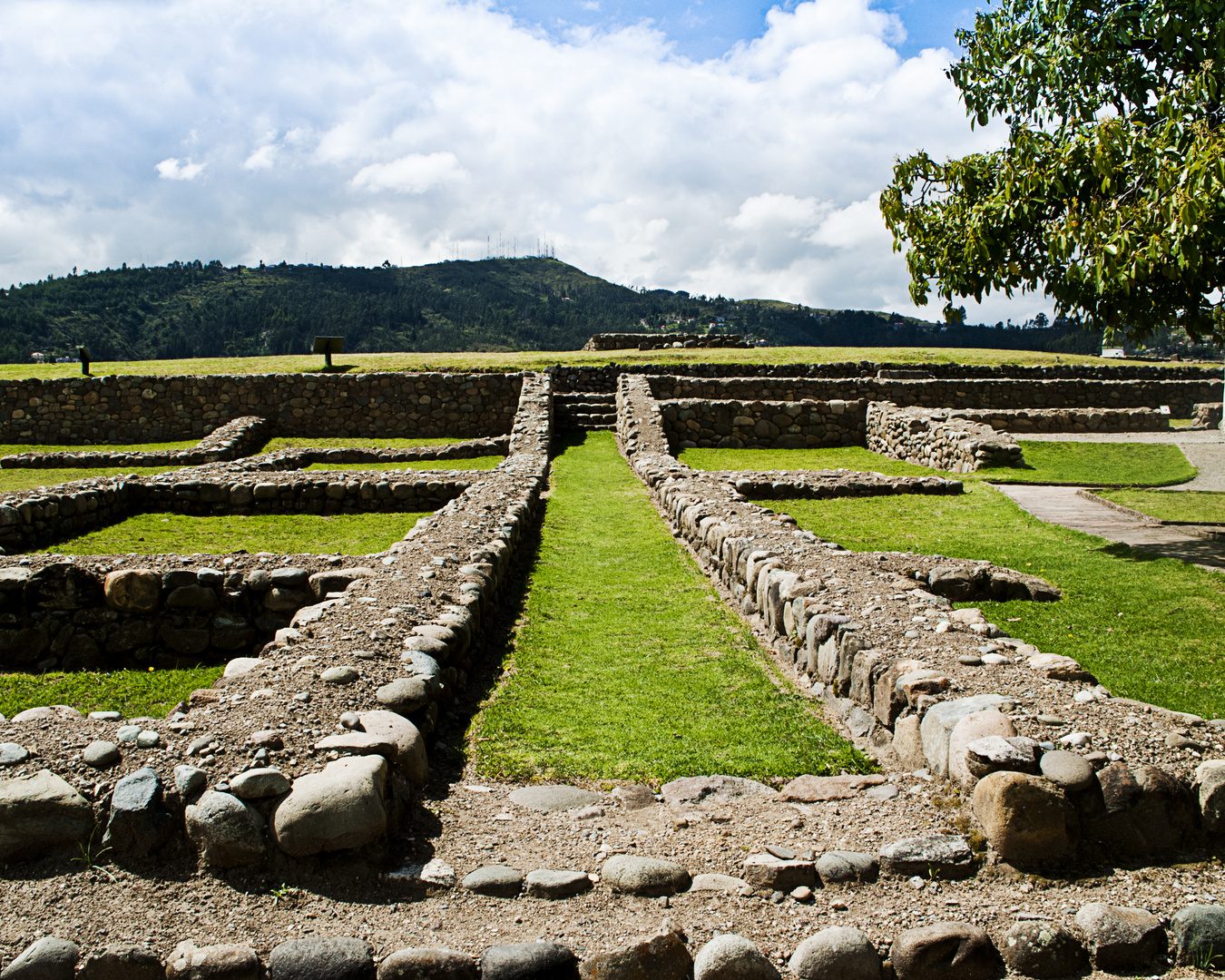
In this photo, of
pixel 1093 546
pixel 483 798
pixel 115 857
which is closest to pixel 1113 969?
pixel 483 798

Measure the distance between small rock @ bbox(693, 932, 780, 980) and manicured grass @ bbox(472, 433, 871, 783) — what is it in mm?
1314

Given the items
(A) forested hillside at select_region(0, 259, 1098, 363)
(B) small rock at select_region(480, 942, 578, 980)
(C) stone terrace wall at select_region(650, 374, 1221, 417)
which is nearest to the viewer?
(B) small rock at select_region(480, 942, 578, 980)

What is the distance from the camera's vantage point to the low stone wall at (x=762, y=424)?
731 inches

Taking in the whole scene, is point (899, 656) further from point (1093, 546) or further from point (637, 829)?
point (1093, 546)

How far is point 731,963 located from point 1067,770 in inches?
60.3

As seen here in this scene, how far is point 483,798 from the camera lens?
361 centimetres

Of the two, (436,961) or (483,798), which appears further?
(483,798)

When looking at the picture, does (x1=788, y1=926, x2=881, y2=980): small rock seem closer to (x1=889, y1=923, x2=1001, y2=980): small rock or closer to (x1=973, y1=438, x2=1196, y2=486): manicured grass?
(x1=889, y1=923, x2=1001, y2=980): small rock

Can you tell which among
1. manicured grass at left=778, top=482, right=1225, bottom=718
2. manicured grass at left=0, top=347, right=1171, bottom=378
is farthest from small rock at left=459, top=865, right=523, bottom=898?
manicured grass at left=0, top=347, right=1171, bottom=378

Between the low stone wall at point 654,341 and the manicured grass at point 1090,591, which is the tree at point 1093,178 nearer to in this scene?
the manicured grass at point 1090,591

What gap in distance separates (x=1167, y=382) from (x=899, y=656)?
90.3 feet

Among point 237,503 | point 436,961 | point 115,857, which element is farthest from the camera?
point 237,503

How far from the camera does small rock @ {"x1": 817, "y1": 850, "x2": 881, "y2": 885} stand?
289 centimetres

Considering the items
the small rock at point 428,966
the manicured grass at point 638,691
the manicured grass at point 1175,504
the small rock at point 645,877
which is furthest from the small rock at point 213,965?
the manicured grass at point 1175,504
